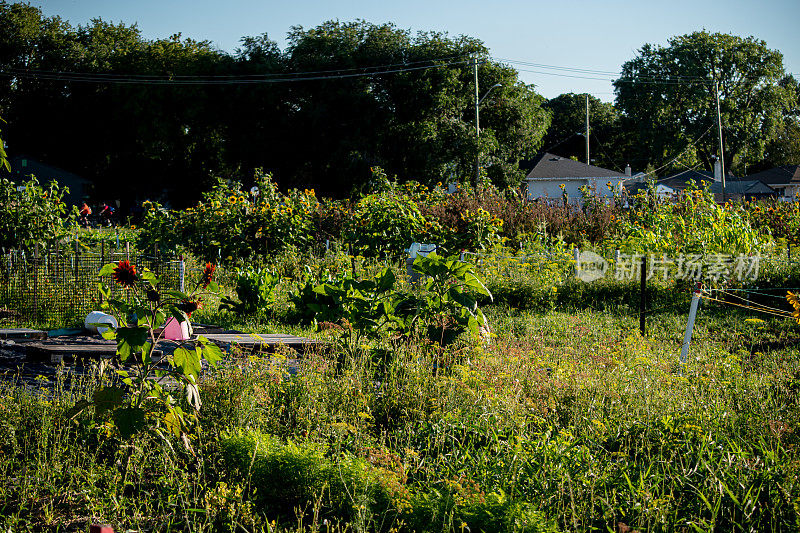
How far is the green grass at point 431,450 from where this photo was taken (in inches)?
119

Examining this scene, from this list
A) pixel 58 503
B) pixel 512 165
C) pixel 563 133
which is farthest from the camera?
pixel 563 133

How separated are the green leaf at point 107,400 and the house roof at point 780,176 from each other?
48.6 m

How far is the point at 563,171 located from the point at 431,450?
38.5m

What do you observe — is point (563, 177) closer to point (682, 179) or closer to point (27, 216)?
point (682, 179)

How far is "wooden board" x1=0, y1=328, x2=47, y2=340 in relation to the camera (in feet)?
21.6

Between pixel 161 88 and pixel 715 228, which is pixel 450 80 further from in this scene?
pixel 715 228

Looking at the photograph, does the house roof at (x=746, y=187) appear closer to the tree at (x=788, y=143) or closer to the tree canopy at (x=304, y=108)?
the tree at (x=788, y=143)

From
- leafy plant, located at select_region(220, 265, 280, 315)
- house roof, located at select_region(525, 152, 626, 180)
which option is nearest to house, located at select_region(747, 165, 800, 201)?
house roof, located at select_region(525, 152, 626, 180)

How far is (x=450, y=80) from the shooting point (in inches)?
1118

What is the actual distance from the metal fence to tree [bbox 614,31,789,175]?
41816 mm

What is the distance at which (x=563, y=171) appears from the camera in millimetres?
40312

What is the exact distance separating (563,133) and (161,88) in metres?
33.9

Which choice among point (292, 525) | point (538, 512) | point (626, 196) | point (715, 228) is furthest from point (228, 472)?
point (626, 196)

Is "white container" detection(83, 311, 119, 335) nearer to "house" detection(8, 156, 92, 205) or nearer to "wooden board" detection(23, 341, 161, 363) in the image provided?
"wooden board" detection(23, 341, 161, 363)
